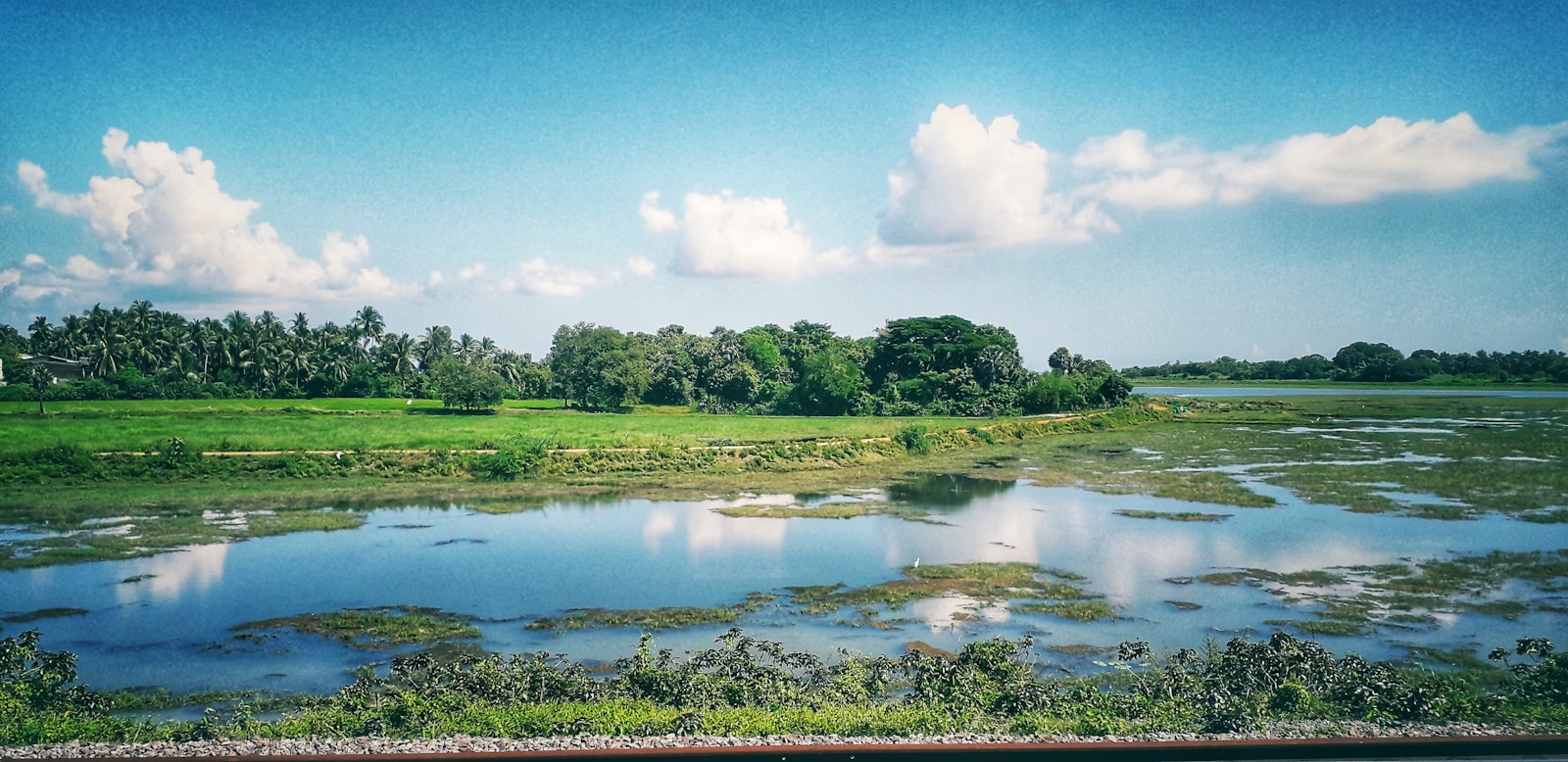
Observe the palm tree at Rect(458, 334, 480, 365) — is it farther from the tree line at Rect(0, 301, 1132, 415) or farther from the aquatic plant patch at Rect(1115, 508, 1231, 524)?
the aquatic plant patch at Rect(1115, 508, 1231, 524)

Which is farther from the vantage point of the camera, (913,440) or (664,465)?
(913,440)

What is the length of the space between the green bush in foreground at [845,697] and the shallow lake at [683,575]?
68.6 inches

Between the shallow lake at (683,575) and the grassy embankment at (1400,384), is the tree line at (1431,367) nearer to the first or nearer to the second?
the grassy embankment at (1400,384)

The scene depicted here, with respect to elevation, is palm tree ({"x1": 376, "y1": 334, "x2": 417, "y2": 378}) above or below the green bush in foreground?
above

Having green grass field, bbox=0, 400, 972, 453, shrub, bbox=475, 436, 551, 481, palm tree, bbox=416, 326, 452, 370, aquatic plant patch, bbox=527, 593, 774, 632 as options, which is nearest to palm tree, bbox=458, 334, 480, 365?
palm tree, bbox=416, 326, 452, 370

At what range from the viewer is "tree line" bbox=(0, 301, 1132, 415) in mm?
69188

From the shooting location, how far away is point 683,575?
18.8 meters

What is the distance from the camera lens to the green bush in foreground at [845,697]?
9.02 metres

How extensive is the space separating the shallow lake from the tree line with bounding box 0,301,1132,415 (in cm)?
4098

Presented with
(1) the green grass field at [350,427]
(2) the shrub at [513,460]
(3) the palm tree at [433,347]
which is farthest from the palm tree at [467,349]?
(2) the shrub at [513,460]

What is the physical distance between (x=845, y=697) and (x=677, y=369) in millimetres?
64967

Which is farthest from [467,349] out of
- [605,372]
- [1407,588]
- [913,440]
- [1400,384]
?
[1400,384]

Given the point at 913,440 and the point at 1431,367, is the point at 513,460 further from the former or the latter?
the point at 1431,367

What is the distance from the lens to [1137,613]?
15.8 metres
